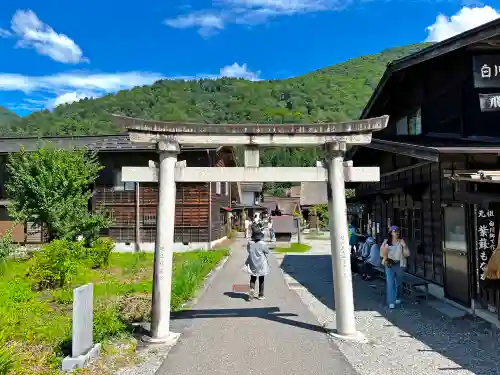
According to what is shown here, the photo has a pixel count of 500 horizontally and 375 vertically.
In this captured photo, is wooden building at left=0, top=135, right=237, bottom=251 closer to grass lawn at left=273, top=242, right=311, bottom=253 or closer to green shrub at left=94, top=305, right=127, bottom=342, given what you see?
grass lawn at left=273, top=242, right=311, bottom=253

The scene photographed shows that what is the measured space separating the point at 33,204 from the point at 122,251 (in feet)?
20.7

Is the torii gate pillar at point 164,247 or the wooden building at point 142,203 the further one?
the wooden building at point 142,203

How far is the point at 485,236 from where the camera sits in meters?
7.96

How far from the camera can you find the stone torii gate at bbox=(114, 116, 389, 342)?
7359mm

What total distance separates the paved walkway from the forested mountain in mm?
63074

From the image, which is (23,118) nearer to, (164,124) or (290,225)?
(290,225)

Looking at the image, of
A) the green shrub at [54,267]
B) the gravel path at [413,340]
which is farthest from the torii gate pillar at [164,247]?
the green shrub at [54,267]

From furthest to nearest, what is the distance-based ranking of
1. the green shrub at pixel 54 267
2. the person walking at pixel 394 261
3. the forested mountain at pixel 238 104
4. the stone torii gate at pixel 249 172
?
the forested mountain at pixel 238 104, the green shrub at pixel 54 267, the person walking at pixel 394 261, the stone torii gate at pixel 249 172

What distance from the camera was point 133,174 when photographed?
24.8 ft

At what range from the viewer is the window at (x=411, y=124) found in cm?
1208

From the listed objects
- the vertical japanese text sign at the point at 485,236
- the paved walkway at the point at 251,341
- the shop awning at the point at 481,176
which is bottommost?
the paved walkway at the point at 251,341

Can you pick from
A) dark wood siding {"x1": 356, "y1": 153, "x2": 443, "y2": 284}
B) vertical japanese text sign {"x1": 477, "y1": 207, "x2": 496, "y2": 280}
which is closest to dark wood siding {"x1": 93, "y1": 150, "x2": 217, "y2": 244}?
dark wood siding {"x1": 356, "y1": 153, "x2": 443, "y2": 284}

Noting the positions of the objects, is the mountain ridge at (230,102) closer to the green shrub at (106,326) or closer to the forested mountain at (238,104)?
the forested mountain at (238,104)

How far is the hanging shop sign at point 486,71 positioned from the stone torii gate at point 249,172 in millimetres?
1955
